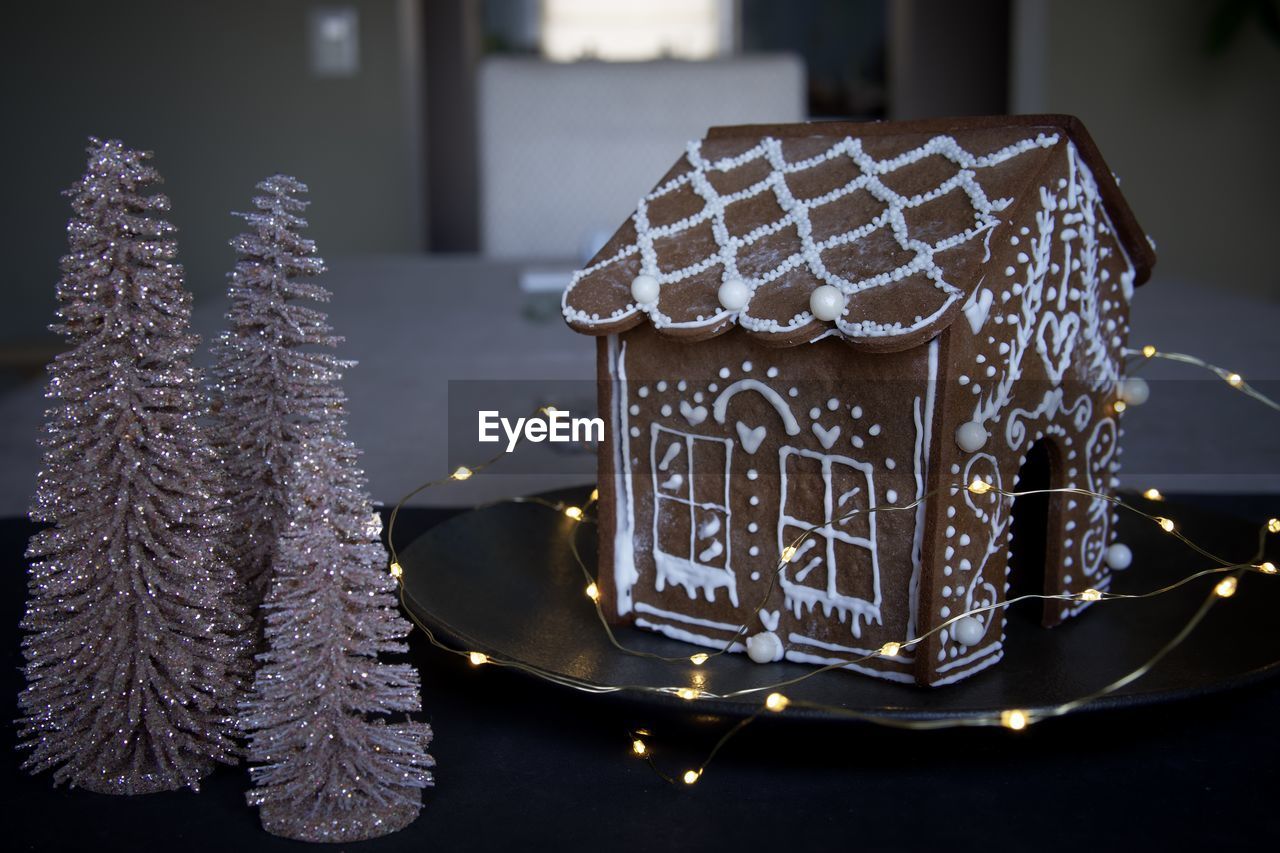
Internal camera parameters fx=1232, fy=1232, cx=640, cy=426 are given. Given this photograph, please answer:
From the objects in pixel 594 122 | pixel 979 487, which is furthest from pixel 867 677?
pixel 594 122

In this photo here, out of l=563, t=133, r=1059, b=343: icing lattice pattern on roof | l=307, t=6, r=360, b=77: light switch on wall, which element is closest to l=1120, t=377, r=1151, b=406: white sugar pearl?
l=563, t=133, r=1059, b=343: icing lattice pattern on roof

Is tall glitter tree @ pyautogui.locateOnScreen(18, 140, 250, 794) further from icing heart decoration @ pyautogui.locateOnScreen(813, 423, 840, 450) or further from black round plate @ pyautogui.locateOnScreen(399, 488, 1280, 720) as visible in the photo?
icing heart decoration @ pyautogui.locateOnScreen(813, 423, 840, 450)

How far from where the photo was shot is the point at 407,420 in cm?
144

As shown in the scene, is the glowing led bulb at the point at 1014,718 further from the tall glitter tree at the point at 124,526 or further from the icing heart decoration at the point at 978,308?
the tall glitter tree at the point at 124,526

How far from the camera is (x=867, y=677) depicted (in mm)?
801

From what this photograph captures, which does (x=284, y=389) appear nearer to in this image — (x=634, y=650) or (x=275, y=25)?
(x=634, y=650)

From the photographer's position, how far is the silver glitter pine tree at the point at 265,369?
0.72 meters

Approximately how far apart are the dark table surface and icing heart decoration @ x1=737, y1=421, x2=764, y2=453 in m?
0.20

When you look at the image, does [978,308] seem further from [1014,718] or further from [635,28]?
[635,28]

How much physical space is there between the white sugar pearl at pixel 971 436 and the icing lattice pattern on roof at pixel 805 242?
7cm

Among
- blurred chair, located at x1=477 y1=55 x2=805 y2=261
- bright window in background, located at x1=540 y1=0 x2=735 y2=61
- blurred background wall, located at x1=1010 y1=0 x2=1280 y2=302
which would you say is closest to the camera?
blurred chair, located at x1=477 y1=55 x2=805 y2=261

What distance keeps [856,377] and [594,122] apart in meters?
2.10

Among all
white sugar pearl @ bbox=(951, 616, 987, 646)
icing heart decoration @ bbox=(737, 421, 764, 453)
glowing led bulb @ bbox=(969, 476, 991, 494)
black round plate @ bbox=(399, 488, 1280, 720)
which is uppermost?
icing heart decoration @ bbox=(737, 421, 764, 453)

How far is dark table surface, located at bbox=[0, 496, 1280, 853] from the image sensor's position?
603mm
